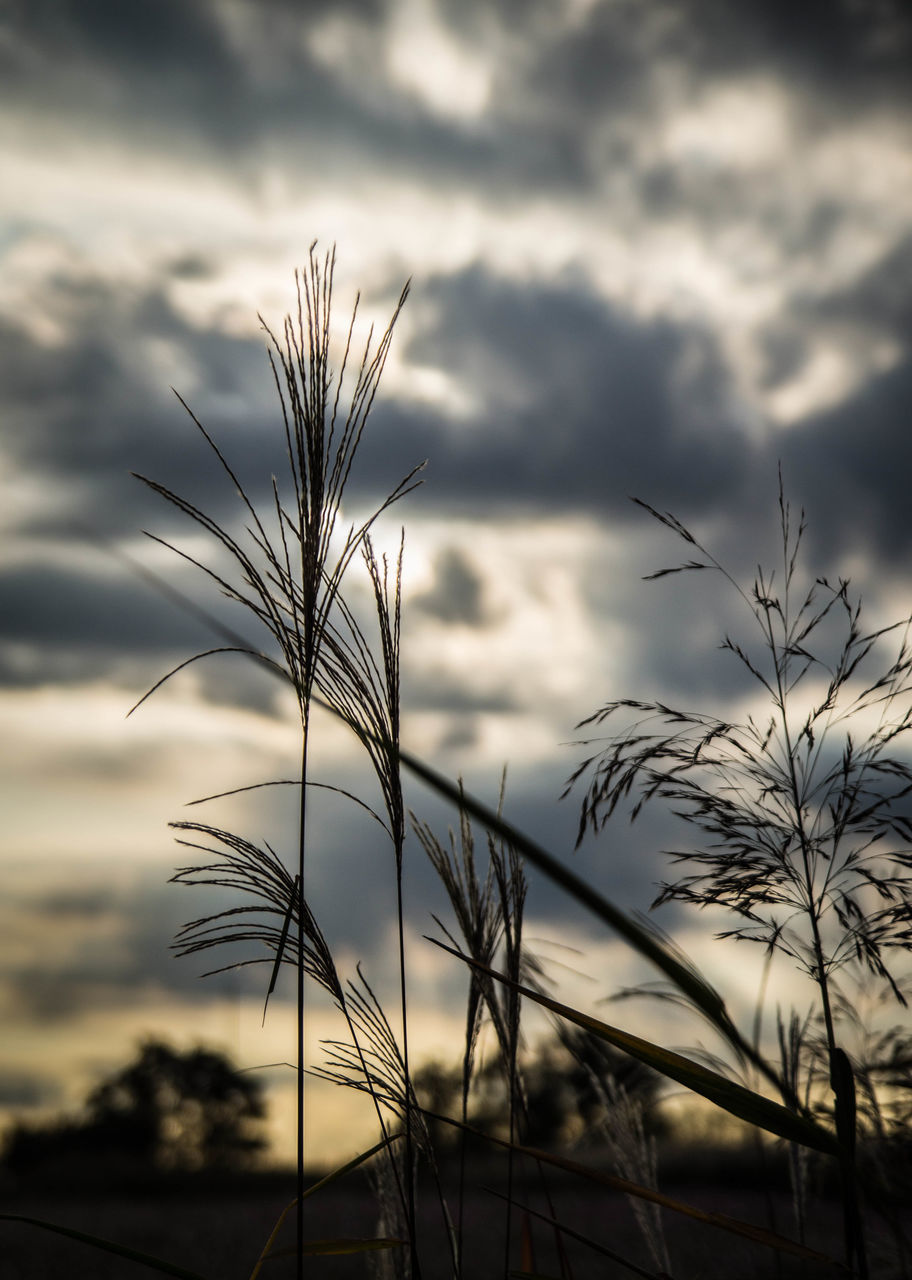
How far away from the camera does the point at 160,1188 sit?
7.11 meters

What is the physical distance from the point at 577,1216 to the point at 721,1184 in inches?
60.3

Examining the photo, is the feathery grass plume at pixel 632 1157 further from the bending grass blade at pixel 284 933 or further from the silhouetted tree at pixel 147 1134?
the silhouetted tree at pixel 147 1134

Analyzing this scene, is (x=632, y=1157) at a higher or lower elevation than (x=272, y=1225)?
higher

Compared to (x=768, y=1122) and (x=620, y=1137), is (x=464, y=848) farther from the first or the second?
(x=768, y=1122)

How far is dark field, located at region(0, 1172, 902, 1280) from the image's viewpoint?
4617mm

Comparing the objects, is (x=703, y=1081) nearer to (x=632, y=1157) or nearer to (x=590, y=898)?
(x=590, y=898)

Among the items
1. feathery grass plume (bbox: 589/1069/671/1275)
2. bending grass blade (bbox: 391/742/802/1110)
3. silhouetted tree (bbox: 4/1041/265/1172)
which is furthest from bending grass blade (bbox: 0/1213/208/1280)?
silhouetted tree (bbox: 4/1041/265/1172)

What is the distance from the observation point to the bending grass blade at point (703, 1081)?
81 cm

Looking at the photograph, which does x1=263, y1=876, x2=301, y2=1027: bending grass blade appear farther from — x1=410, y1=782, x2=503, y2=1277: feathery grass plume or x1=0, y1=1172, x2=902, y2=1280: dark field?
x1=0, y1=1172, x2=902, y2=1280: dark field

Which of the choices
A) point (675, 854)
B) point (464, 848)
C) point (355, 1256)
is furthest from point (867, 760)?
point (355, 1256)

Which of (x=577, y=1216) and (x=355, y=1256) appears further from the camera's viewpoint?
(x=577, y=1216)

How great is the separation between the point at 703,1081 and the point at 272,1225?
5.90 meters

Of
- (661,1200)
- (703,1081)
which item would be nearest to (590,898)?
(703,1081)

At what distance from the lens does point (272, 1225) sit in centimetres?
573
